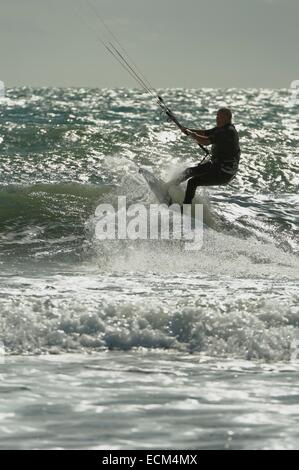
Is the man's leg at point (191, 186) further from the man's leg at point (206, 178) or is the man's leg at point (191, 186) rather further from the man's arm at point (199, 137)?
the man's arm at point (199, 137)

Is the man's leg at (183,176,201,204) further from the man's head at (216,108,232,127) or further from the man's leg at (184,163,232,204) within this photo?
the man's head at (216,108,232,127)

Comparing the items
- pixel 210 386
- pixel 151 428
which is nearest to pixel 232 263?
pixel 210 386

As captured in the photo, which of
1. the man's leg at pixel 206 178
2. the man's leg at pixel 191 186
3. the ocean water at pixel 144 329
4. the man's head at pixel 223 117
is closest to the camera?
the ocean water at pixel 144 329

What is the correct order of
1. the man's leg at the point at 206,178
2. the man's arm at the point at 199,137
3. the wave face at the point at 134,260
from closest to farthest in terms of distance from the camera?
the wave face at the point at 134,260 < the man's arm at the point at 199,137 < the man's leg at the point at 206,178

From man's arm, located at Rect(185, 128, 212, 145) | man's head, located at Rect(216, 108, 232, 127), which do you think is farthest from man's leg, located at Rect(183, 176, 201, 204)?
man's head, located at Rect(216, 108, 232, 127)

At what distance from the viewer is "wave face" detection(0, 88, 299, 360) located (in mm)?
9125

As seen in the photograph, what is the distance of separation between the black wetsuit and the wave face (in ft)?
3.71

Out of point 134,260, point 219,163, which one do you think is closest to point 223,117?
point 219,163

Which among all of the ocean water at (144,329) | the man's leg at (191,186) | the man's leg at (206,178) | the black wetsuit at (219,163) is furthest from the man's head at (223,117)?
the ocean water at (144,329)

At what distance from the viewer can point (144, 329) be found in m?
9.23

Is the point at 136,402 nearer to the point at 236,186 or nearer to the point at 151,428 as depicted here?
the point at 151,428

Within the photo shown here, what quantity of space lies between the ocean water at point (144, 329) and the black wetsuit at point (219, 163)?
110cm

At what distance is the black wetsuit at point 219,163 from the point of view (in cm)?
1465

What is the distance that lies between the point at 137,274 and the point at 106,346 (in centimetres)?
383
